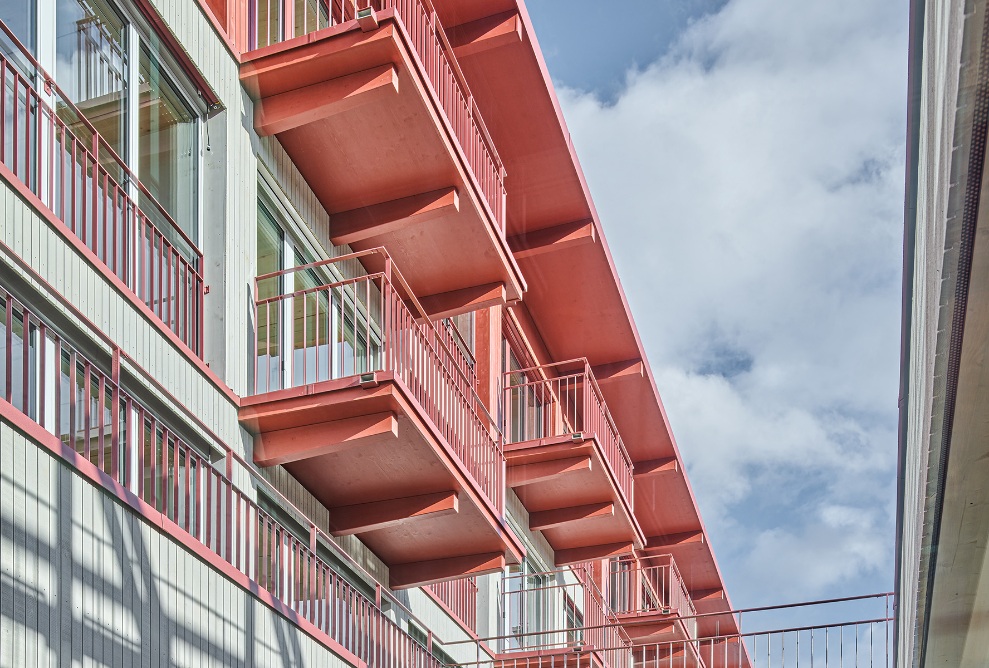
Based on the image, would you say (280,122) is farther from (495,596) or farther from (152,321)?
(495,596)

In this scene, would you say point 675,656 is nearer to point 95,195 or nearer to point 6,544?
point 95,195

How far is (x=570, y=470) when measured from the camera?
1956cm

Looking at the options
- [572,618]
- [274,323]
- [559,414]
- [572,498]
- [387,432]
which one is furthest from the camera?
[572,618]

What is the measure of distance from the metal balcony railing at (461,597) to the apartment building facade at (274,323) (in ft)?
0.21

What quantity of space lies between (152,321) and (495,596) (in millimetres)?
10743

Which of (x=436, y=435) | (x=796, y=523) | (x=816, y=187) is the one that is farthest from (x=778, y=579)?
(x=436, y=435)

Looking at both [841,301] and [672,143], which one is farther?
[841,301]

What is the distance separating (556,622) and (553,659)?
530 cm

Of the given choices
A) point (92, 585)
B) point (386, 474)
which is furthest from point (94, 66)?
point (386, 474)

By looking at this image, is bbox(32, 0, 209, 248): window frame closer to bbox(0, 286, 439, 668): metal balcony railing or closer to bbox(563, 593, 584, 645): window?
bbox(0, 286, 439, 668): metal balcony railing

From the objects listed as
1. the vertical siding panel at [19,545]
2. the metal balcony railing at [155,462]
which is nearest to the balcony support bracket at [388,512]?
the metal balcony railing at [155,462]

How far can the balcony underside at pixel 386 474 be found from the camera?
12.4 m

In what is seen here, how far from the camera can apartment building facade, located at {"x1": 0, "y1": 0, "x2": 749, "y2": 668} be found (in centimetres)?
865

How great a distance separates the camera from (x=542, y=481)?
2017 cm
